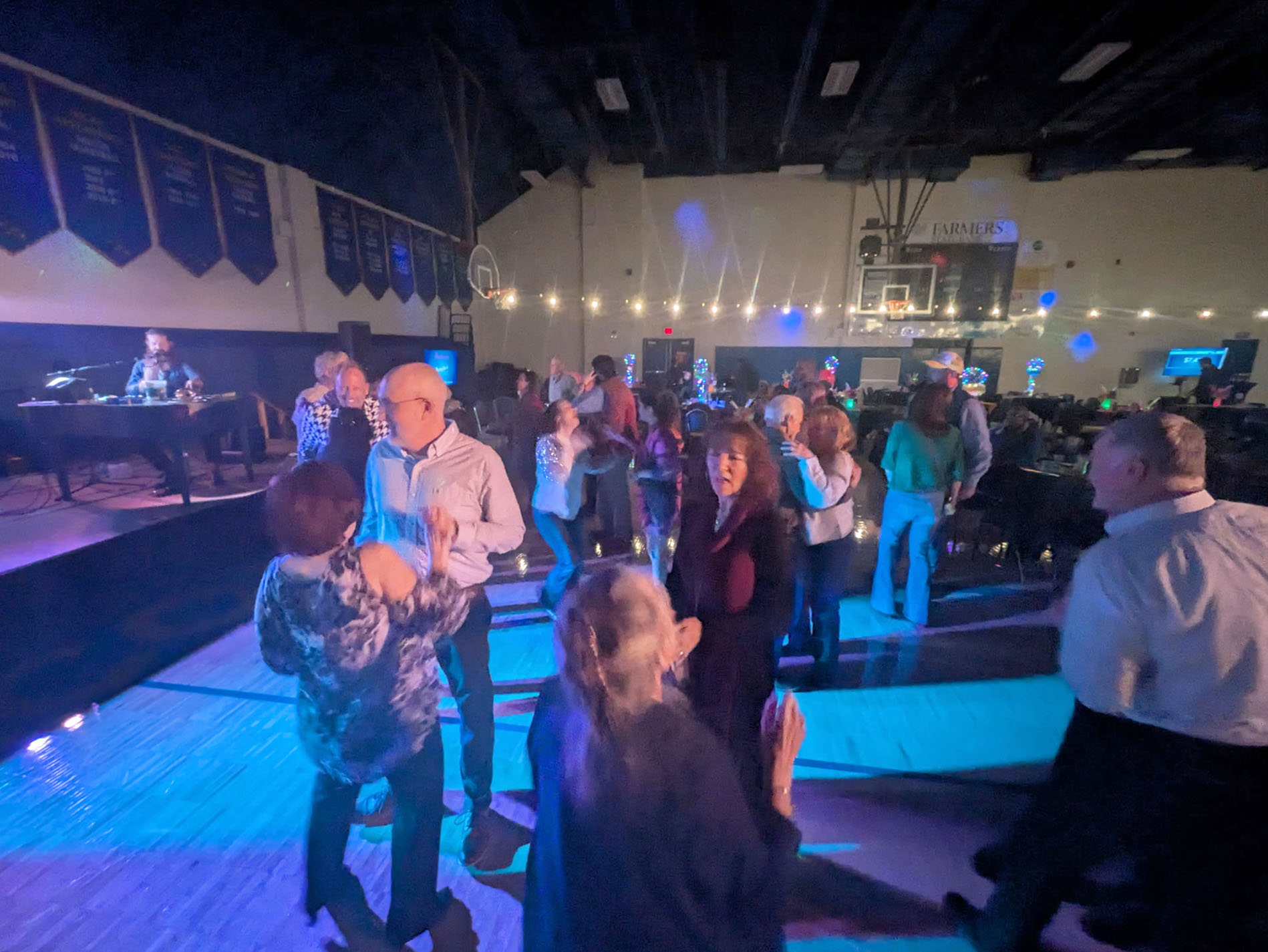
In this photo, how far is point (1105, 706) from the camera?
1384 millimetres

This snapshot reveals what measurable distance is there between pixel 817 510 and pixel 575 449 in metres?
1.41

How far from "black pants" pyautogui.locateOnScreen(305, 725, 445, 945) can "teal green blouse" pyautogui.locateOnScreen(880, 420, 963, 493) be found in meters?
2.77

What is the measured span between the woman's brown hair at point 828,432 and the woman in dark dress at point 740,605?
108 centimetres

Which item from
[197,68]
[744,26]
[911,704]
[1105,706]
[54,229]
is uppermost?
[744,26]

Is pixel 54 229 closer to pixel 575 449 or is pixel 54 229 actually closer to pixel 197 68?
pixel 197 68

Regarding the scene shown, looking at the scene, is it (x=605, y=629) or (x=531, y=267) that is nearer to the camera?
(x=605, y=629)

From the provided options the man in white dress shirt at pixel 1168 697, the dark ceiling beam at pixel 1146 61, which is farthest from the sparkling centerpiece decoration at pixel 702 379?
the man in white dress shirt at pixel 1168 697

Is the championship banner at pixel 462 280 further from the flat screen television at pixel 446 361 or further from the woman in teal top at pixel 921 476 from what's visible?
the woman in teal top at pixel 921 476

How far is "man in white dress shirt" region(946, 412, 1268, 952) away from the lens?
1.25 metres

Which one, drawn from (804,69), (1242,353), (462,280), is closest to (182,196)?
(462,280)

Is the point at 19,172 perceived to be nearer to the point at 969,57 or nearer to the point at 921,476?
the point at 921,476

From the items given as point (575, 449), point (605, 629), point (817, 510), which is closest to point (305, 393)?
point (575, 449)

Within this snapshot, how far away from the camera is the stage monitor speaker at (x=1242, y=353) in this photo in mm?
10961

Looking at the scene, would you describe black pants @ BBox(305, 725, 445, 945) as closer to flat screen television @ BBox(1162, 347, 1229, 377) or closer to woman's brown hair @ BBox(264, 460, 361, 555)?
woman's brown hair @ BBox(264, 460, 361, 555)
